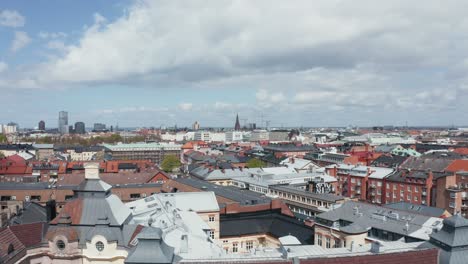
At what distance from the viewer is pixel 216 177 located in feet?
323

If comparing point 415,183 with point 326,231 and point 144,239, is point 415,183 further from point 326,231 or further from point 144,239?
point 144,239

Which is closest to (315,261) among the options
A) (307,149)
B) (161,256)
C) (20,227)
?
(161,256)

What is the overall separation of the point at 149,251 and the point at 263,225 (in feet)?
102

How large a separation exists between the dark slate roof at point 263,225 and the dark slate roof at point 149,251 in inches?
1088

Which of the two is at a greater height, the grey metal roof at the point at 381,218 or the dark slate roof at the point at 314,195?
the grey metal roof at the point at 381,218

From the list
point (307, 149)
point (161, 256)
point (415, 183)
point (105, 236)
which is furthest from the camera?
point (307, 149)

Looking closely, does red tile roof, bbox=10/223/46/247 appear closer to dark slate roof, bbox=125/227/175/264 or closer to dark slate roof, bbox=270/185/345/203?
dark slate roof, bbox=125/227/175/264

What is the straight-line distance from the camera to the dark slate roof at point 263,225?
5056cm

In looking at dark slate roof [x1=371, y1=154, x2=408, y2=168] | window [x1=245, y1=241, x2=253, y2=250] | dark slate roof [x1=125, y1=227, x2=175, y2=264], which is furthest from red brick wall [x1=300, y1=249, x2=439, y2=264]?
dark slate roof [x1=371, y1=154, x2=408, y2=168]

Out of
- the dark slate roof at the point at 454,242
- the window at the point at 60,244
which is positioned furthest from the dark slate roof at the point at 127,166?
the dark slate roof at the point at 454,242

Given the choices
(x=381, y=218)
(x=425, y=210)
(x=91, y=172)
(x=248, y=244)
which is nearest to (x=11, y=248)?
(x=91, y=172)

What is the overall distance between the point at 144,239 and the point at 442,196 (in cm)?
7333

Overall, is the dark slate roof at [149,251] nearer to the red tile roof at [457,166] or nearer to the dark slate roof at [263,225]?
the dark slate roof at [263,225]

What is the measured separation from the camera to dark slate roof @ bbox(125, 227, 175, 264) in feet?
80.9
